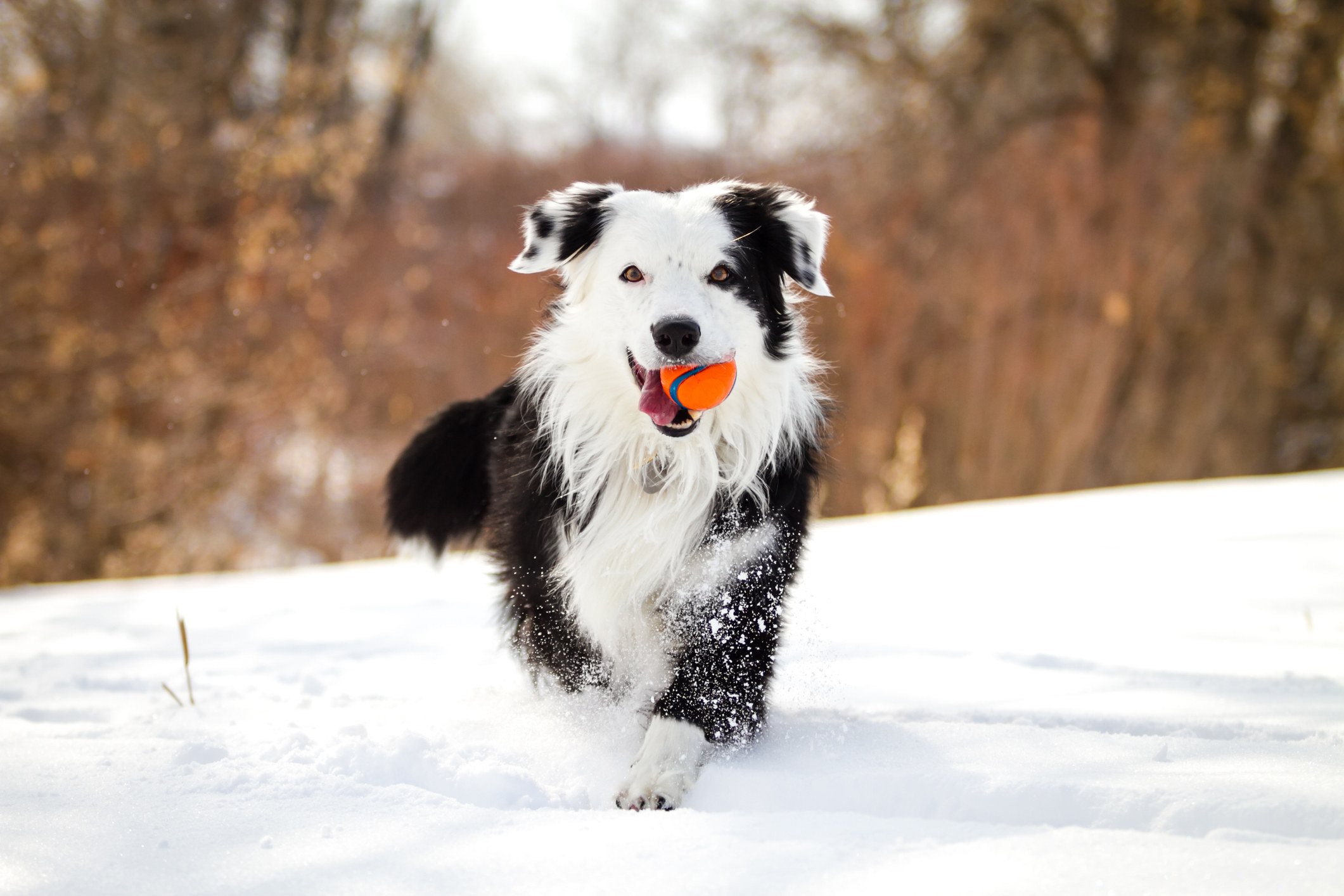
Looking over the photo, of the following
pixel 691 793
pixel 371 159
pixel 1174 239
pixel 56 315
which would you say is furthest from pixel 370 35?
pixel 691 793

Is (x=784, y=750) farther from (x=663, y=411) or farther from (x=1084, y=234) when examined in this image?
(x=1084, y=234)

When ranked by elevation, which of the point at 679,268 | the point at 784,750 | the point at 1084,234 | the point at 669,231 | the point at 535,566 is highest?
the point at 1084,234

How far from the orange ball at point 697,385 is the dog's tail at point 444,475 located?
43.9 inches

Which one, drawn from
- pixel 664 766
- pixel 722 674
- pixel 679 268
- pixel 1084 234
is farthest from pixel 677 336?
pixel 1084 234

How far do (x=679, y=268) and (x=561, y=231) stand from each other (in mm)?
485

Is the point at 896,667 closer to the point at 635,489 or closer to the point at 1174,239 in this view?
the point at 635,489

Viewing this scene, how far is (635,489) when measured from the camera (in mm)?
2633

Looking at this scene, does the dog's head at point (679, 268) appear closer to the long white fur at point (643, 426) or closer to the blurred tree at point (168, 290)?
the long white fur at point (643, 426)

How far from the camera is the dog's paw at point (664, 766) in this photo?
6.65 ft

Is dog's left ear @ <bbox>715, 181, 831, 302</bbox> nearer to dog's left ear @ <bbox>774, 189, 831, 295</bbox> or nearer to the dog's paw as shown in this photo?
dog's left ear @ <bbox>774, 189, 831, 295</bbox>

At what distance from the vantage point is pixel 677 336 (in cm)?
237

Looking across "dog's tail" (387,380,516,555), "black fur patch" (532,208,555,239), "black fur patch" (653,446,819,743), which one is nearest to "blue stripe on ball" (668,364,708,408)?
"black fur patch" (653,446,819,743)

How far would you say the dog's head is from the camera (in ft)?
8.08

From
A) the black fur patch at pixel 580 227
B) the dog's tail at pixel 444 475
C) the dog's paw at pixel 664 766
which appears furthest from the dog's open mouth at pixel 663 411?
the dog's tail at pixel 444 475
